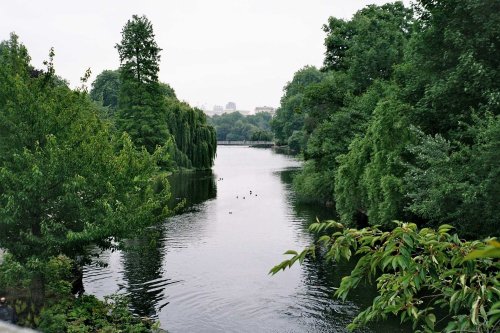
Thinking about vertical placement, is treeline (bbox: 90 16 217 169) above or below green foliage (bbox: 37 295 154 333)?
above

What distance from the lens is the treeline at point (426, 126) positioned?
1909 cm

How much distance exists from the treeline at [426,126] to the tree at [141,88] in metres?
27.8

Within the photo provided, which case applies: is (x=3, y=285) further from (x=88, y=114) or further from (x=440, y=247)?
(x=440, y=247)

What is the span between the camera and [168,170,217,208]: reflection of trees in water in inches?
1871

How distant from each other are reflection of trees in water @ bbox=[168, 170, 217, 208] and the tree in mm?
5742

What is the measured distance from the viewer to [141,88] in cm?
6294

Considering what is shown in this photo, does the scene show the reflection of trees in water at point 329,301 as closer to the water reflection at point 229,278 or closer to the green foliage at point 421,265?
the water reflection at point 229,278

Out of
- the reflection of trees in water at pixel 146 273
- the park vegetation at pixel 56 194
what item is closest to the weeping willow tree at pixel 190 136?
the reflection of trees in water at pixel 146 273

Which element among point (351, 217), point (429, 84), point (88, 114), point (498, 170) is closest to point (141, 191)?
point (88, 114)

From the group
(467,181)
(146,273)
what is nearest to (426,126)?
(467,181)

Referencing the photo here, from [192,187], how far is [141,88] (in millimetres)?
16214

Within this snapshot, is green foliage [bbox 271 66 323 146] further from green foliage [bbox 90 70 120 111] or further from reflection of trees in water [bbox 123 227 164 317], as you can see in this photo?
reflection of trees in water [bbox 123 227 164 317]

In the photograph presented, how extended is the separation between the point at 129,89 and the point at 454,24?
4799 cm

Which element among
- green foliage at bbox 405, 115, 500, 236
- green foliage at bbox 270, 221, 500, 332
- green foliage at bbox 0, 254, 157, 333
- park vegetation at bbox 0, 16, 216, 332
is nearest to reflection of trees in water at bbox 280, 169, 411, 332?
green foliage at bbox 405, 115, 500, 236
